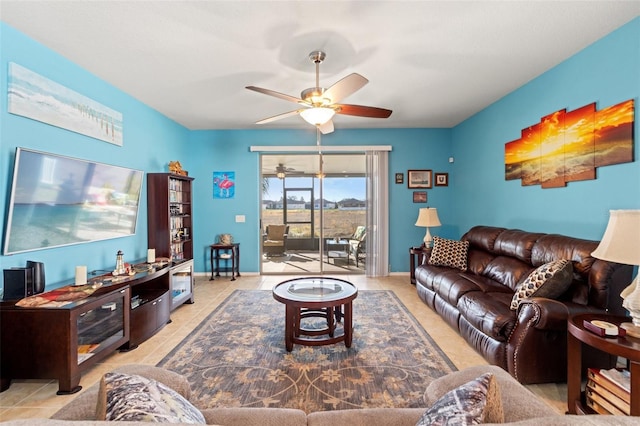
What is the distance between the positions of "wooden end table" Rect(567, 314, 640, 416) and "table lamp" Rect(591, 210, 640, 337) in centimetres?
13

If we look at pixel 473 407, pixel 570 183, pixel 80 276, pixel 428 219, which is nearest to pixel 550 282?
pixel 570 183

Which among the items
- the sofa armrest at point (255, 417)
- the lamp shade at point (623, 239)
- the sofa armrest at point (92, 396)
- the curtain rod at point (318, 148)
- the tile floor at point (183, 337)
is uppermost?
the curtain rod at point (318, 148)

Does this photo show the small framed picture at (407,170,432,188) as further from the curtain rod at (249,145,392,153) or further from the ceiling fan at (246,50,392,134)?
the ceiling fan at (246,50,392,134)

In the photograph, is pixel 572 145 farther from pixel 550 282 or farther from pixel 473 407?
pixel 473 407

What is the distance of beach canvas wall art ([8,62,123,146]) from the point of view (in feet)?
7.65

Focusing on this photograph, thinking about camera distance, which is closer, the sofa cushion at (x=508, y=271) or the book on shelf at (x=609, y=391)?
the book on shelf at (x=609, y=391)

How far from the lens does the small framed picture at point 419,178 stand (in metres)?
5.49

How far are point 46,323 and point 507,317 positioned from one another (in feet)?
11.4

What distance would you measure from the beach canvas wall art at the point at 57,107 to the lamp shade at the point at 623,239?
4.41m

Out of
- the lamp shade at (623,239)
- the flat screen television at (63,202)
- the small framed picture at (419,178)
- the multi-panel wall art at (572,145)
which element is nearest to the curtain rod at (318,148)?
the small framed picture at (419,178)

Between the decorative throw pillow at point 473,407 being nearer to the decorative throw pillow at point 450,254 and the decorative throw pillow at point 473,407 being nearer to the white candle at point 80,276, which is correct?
the white candle at point 80,276

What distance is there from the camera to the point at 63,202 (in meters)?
2.63

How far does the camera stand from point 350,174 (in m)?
5.79

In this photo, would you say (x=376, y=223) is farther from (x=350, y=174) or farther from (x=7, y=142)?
(x=7, y=142)
